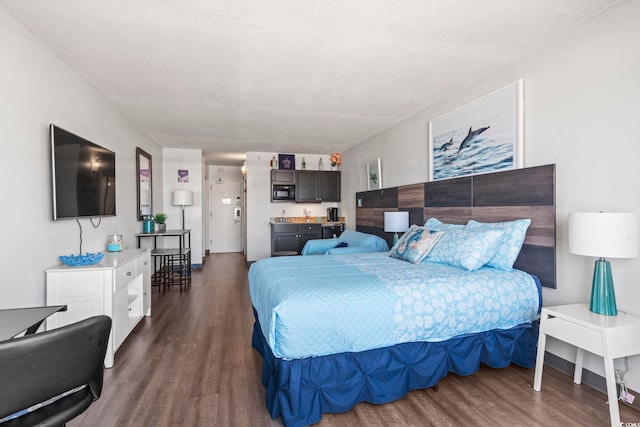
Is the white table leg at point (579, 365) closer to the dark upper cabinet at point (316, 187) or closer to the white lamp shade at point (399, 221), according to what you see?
the white lamp shade at point (399, 221)

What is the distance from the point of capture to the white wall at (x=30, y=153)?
207cm

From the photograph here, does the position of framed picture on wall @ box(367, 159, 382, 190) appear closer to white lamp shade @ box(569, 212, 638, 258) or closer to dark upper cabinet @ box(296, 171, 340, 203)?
dark upper cabinet @ box(296, 171, 340, 203)

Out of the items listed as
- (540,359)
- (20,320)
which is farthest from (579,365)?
(20,320)

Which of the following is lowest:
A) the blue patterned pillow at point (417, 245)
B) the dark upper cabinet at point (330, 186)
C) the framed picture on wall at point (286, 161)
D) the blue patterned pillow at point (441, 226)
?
the blue patterned pillow at point (417, 245)

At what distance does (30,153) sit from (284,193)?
202 inches

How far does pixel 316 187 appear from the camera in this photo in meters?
7.25

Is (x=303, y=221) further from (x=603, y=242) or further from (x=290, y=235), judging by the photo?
(x=603, y=242)

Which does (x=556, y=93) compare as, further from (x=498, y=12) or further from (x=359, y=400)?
(x=359, y=400)

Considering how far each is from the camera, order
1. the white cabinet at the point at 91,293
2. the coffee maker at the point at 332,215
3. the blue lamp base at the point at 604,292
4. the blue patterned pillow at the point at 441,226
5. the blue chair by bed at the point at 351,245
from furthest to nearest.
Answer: the coffee maker at the point at 332,215 < the blue chair by bed at the point at 351,245 < the blue patterned pillow at the point at 441,226 < the white cabinet at the point at 91,293 < the blue lamp base at the point at 604,292

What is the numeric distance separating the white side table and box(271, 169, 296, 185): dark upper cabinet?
5655mm

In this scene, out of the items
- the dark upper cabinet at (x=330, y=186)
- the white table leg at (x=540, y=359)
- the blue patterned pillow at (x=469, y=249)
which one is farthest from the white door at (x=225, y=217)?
the white table leg at (x=540, y=359)

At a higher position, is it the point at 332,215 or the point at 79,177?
the point at 79,177

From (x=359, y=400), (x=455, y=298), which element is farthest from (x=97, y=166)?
(x=455, y=298)

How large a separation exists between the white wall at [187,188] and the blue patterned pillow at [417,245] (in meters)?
4.92
